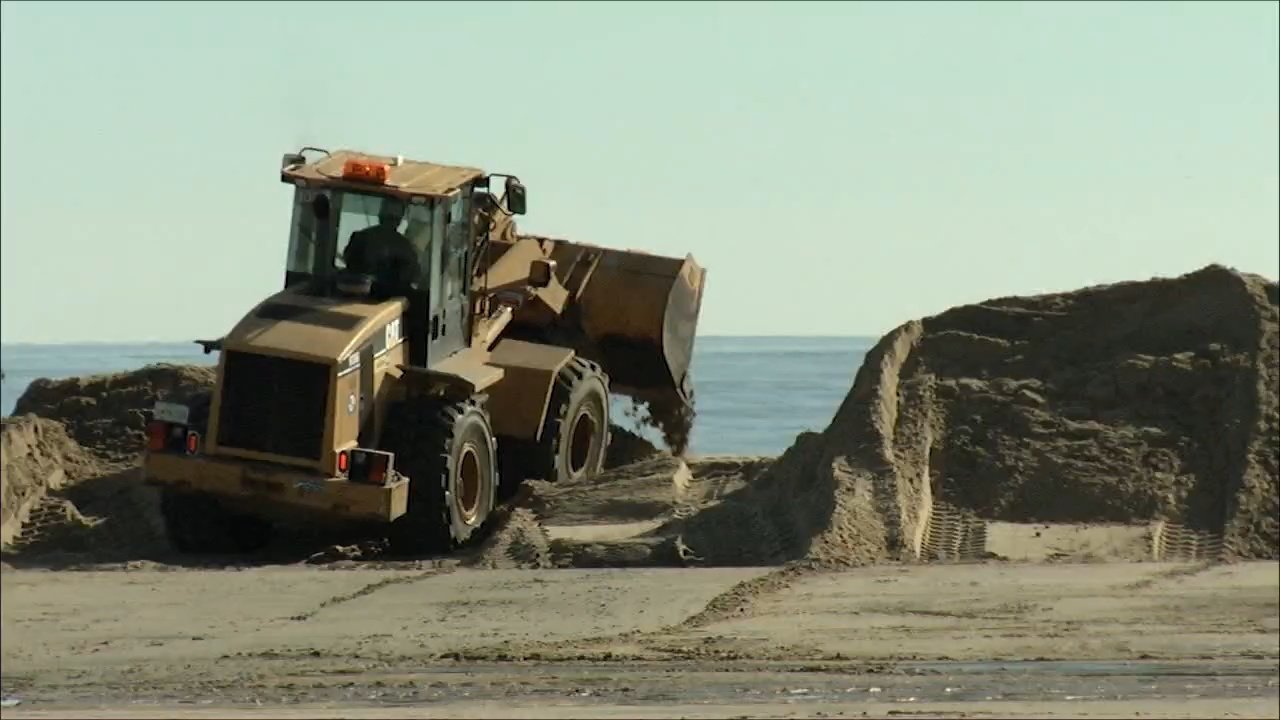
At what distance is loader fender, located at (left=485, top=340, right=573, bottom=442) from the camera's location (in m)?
17.3

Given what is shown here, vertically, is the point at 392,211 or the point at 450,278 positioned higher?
the point at 392,211

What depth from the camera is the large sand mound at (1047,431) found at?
610 inches

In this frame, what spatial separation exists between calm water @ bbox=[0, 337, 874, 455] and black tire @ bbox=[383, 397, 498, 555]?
1505 mm

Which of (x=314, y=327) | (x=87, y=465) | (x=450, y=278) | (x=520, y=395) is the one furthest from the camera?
(x=87, y=465)

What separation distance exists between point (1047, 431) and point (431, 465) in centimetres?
416

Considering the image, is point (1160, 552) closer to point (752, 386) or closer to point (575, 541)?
point (575, 541)

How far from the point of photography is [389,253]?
52.5 feet

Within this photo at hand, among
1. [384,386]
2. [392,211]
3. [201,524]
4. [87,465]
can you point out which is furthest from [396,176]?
[87,465]

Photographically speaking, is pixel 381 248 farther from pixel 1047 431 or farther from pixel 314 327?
pixel 1047 431

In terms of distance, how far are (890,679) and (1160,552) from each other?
161 inches

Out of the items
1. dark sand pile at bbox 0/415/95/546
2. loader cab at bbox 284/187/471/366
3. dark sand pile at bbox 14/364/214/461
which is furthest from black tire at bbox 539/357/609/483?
dark sand pile at bbox 0/415/95/546

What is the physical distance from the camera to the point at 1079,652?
11898 mm

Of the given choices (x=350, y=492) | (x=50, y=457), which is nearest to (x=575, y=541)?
(x=350, y=492)

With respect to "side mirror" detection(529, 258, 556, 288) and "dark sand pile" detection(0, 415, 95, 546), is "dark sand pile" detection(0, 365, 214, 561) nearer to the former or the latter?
"dark sand pile" detection(0, 415, 95, 546)
